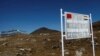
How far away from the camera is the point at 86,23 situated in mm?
15320

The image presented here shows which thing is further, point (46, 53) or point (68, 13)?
point (46, 53)

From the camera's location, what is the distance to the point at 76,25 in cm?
1427

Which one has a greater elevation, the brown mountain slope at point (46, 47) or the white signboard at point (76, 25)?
the white signboard at point (76, 25)

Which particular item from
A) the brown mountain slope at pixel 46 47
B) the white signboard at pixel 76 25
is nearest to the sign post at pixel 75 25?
the white signboard at pixel 76 25

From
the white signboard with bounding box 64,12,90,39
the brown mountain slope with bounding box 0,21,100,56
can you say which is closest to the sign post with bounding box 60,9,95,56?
the white signboard with bounding box 64,12,90,39

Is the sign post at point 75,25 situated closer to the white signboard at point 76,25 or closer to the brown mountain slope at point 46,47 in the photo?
the white signboard at point 76,25

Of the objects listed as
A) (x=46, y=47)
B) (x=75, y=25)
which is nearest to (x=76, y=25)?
(x=75, y=25)

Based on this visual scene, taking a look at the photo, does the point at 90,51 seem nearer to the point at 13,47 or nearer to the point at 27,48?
the point at 27,48

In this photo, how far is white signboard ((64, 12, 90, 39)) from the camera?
13697 mm

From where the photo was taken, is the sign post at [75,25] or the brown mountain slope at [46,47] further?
the brown mountain slope at [46,47]

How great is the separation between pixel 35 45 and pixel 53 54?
9.34ft

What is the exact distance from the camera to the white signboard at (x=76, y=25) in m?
13.7

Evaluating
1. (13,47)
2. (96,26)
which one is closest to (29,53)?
(13,47)

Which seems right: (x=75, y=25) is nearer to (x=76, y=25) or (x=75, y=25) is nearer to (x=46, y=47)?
(x=76, y=25)
